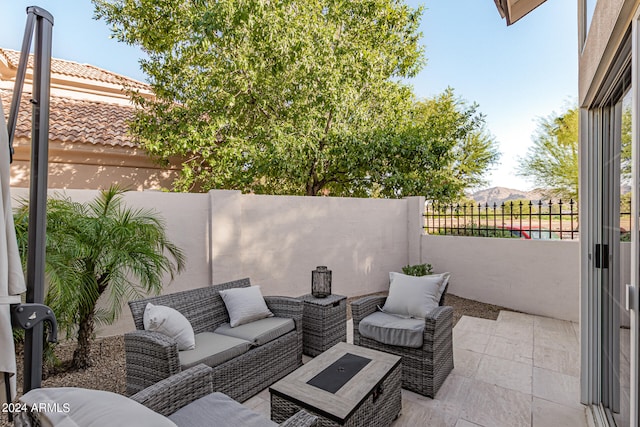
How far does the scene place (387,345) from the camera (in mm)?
3049

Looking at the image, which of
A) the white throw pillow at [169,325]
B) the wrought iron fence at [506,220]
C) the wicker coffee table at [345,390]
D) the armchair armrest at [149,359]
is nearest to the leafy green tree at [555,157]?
the wrought iron fence at [506,220]

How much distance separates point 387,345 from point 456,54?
10415 millimetres

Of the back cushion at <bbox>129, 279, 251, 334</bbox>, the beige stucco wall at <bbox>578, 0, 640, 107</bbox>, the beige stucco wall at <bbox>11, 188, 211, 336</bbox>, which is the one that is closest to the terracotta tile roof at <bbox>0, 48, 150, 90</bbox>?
the beige stucco wall at <bbox>11, 188, 211, 336</bbox>

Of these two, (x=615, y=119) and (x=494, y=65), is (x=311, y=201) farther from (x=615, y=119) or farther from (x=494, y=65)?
(x=494, y=65)

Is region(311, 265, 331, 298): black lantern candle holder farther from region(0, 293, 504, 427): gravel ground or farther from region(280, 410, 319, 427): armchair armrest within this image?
region(280, 410, 319, 427): armchair armrest

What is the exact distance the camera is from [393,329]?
301cm

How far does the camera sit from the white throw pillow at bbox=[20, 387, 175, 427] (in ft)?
3.40

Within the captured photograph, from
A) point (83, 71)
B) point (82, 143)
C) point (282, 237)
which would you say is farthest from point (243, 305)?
point (83, 71)

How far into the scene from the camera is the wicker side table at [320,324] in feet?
11.6

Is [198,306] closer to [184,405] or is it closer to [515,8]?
Result: [184,405]

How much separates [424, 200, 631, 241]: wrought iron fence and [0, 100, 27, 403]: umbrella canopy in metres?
5.58

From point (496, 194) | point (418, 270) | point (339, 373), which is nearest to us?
point (339, 373)

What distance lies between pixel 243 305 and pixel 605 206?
314 centimetres

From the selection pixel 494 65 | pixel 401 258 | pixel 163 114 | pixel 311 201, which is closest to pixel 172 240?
pixel 311 201
